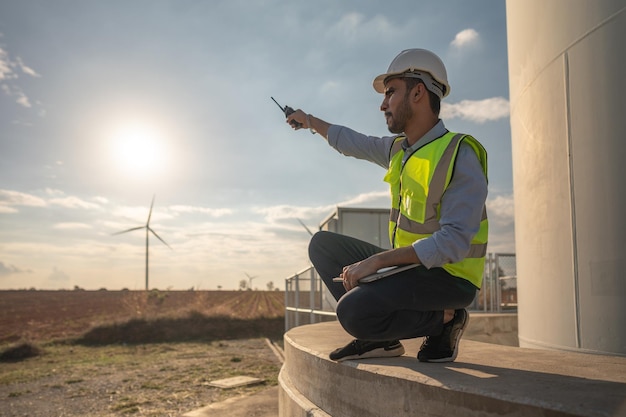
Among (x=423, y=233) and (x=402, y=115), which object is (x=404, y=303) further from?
(x=402, y=115)

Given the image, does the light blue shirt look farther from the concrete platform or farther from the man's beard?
the concrete platform

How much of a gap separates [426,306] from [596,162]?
2.17 metres

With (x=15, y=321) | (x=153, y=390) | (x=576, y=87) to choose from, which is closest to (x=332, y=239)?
(x=576, y=87)

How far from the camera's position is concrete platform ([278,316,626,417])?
1812mm

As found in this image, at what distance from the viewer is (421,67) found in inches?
102

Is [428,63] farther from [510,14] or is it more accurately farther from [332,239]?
[510,14]

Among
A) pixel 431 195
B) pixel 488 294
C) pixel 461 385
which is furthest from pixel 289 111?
pixel 488 294

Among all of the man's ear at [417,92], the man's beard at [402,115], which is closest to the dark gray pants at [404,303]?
the man's beard at [402,115]

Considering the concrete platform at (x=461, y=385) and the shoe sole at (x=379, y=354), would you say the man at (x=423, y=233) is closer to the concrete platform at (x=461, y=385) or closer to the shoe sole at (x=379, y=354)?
the shoe sole at (x=379, y=354)

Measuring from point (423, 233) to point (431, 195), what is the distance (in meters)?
0.21

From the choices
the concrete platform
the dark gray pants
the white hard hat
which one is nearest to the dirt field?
the concrete platform

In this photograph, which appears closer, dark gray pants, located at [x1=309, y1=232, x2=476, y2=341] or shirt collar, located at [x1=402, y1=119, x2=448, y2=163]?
dark gray pants, located at [x1=309, y1=232, x2=476, y2=341]

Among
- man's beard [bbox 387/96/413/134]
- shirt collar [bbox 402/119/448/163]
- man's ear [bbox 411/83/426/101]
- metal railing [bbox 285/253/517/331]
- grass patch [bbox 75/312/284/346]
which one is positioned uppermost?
man's ear [bbox 411/83/426/101]

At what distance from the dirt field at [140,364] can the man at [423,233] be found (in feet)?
18.6
